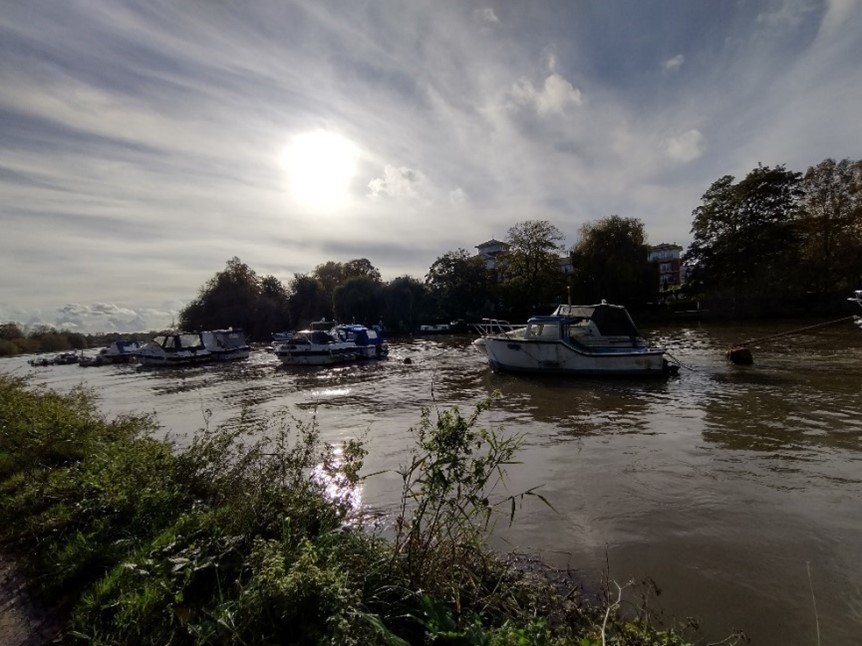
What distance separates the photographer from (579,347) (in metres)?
18.5

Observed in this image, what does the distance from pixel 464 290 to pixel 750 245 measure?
3487 centimetres

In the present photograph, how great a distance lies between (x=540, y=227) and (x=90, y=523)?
57.7 m

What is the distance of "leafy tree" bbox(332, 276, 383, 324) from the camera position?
64188 millimetres

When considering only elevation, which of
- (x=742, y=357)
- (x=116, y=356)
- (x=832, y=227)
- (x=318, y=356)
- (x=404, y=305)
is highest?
(x=832, y=227)

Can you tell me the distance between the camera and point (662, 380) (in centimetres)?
1681

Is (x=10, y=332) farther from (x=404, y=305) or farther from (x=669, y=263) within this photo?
(x=669, y=263)

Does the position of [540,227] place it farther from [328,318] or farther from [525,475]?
[525,475]

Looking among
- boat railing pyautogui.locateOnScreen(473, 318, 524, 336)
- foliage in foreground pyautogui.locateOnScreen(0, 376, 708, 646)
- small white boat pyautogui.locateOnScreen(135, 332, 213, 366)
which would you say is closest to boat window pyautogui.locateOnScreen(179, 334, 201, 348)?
small white boat pyautogui.locateOnScreen(135, 332, 213, 366)

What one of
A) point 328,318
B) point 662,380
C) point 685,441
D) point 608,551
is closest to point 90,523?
point 608,551

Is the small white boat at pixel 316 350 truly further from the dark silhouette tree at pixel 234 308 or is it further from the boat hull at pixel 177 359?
the dark silhouette tree at pixel 234 308

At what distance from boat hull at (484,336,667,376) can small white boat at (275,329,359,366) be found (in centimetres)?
1390

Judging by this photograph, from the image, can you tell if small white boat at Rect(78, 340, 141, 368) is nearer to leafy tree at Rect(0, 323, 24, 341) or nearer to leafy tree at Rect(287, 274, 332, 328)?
leafy tree at Rect(287, 274, 332, 328)

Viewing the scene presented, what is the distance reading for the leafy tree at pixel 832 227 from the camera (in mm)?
40875

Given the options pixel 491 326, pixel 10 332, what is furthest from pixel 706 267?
pixel 10 332
